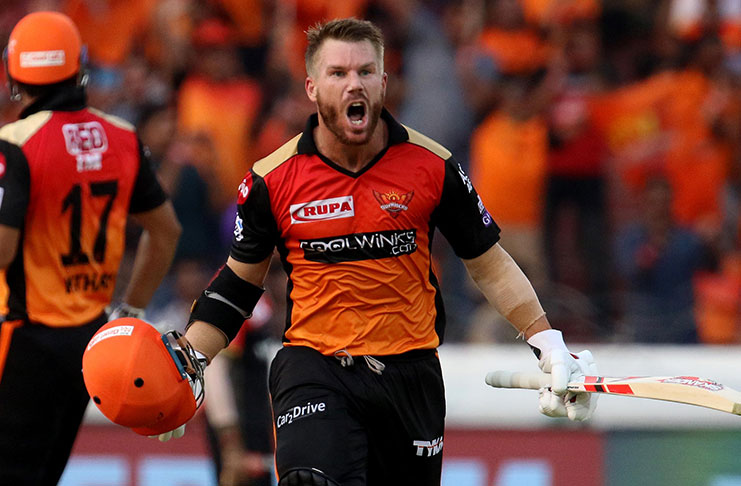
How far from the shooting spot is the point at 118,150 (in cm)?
621

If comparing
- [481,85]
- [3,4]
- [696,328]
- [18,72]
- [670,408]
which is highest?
[3,4]

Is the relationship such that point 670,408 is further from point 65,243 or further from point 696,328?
point 65,243

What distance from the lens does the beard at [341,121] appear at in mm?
4852

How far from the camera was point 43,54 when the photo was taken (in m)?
6.10

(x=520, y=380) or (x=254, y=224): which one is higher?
(x=254, y=224)

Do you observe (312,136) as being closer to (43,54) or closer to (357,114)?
(357,114)

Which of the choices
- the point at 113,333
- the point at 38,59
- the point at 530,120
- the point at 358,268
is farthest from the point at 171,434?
the point at 530,120

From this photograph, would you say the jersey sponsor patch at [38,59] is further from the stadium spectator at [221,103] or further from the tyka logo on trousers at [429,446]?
the stadium spectator at [221,103]

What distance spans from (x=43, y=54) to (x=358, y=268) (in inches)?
86.5


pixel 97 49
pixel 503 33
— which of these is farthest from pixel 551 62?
pixel 97 49

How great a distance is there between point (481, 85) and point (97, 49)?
11.6ft

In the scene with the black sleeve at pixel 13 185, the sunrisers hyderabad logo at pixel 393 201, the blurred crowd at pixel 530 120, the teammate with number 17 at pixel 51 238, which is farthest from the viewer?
the blurred crowd at pixel 530 120

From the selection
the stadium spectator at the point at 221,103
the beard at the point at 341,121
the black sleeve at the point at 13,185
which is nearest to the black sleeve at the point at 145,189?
the black sleeve at the point at 13,185

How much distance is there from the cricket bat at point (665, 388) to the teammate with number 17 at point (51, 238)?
90.9 inches
